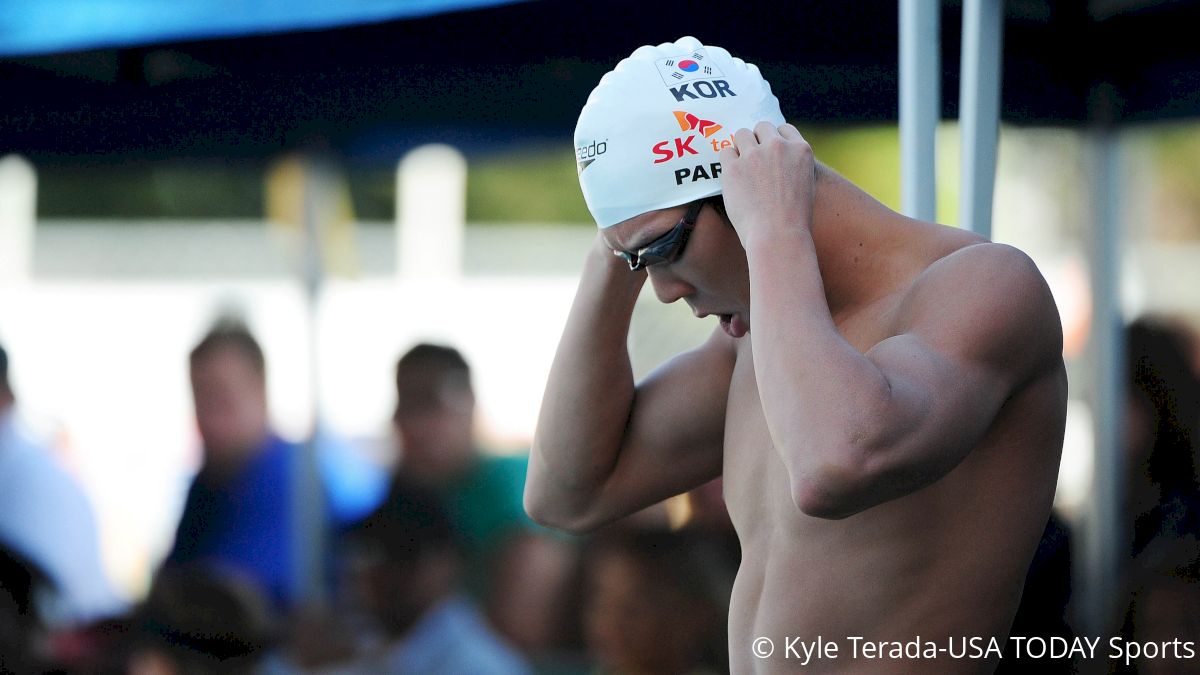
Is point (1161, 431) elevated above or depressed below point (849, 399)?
below

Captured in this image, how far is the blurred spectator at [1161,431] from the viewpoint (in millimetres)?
4043

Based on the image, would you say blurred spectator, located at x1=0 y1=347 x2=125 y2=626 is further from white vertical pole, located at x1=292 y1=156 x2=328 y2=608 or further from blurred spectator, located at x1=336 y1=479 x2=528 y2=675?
blurred spectator, located at x1=336 y1=479 x2=528 y2=675

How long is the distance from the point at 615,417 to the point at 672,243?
48 cm

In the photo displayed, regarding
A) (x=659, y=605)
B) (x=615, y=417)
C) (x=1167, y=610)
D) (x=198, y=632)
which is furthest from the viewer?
(x=198, y=632)

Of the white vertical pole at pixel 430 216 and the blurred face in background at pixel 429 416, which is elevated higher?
the white vertical pole at pixel 430 216

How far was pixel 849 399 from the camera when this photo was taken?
5.52ft

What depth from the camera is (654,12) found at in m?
4.06

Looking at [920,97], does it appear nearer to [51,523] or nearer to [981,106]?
[981,106]

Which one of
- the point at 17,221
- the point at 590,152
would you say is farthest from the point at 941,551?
the point at 17,221

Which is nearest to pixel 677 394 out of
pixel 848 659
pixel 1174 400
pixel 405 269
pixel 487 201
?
pixel 848 659

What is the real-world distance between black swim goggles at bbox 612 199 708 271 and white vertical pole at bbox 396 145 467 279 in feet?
12.5

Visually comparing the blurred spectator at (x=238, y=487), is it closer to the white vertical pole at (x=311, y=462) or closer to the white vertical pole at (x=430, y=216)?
the white vertical pole at (x=311, y=462)

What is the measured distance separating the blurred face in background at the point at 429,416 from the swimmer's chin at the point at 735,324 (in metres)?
Answer: 3.04

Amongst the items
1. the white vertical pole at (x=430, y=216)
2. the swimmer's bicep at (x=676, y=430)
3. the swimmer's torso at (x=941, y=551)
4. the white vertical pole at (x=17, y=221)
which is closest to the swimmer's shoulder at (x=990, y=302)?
the swimmer's torso at (x=941, y=551)
